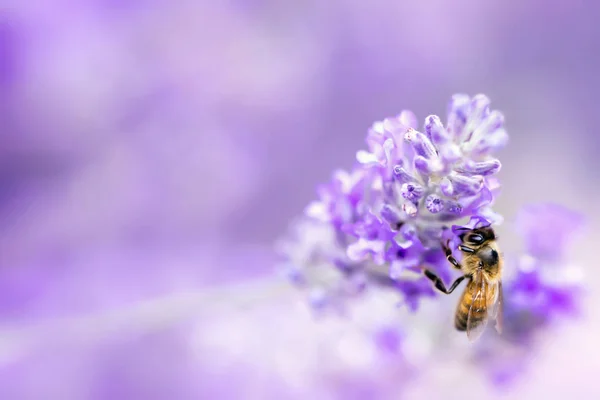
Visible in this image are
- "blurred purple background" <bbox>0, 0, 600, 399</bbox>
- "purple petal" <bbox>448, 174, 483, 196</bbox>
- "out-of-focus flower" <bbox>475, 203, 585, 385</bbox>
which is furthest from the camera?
"blurred purple background" <bbox>0, 0, 600, 399</bbox>

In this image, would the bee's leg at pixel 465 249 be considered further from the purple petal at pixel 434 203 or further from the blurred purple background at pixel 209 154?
the blurred purple background at pixel 209 154

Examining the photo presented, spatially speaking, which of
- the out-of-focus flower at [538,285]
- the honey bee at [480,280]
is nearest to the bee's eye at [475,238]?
the honey bee at [480,280]

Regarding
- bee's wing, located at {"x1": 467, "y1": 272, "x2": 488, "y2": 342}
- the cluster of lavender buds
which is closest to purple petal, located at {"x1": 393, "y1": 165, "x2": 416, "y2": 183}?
the cluster of lavender buds

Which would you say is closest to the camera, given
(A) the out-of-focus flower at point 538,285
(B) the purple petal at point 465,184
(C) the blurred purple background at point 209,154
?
(B) the purple petal at point 465,184

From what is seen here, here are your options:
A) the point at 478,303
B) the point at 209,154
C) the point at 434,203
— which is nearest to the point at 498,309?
the point at 478,303

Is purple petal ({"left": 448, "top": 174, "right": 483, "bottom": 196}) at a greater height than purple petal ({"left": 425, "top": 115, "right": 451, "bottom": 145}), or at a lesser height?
lesser

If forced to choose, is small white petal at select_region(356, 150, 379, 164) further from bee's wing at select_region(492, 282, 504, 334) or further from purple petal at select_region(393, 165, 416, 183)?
bee's wing at select_region(492, 282, 504, 334)

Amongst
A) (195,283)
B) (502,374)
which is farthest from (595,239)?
(195,283)
